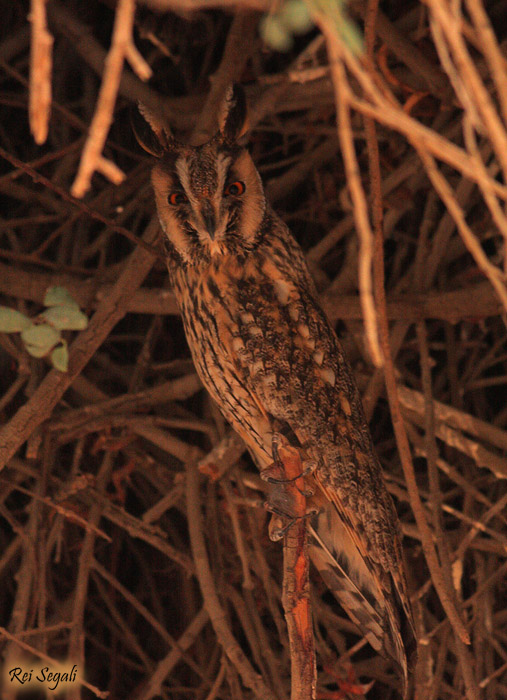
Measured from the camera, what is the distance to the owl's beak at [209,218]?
142 centimetres

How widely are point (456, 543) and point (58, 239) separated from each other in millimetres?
1466

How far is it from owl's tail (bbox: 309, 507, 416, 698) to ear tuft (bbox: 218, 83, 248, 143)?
34.3 inches

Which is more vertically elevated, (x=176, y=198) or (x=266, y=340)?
(x=176, y=198)

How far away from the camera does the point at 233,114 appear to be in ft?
5.04

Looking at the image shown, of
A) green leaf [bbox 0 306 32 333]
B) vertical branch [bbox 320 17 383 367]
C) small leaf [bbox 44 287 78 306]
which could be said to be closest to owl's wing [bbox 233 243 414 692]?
small leaf [bbox 44 287 78 306]

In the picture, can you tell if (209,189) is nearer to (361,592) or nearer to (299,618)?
(299,618)

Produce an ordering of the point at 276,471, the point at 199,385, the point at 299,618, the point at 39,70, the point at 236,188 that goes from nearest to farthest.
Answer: the point at 39,70, the point at 299,618, the point at 276,471, the point at 236,188, the point at 199,385

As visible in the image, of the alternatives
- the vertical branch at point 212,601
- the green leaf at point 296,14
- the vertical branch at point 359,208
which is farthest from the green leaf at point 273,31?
the vertical branch at point 212,601

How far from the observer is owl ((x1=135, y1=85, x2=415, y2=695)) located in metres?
1.49

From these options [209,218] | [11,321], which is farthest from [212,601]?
[11,321]

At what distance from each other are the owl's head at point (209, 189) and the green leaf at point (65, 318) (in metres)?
0.49

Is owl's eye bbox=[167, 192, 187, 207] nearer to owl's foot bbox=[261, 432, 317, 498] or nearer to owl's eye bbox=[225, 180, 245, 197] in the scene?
owl's eye bbox=[225, 180, 245, 197]

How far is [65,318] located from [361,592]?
102 cm

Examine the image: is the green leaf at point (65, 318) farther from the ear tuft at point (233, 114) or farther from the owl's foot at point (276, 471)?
the ear tuft at point (233, 114)
